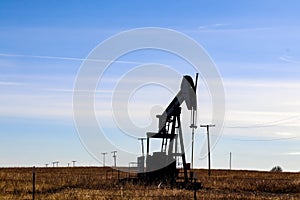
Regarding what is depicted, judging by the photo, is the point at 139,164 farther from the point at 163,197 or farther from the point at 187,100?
the point at 163,197

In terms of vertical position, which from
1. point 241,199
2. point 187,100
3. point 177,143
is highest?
point 187,100

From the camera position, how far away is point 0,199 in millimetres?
15297

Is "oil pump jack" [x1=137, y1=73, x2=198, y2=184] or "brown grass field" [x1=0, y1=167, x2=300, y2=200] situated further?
"oil pump jack" [x1=137, y1=73, x2=198, y2=184]

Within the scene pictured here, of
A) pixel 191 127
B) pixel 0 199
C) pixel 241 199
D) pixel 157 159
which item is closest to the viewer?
pixel 0 199

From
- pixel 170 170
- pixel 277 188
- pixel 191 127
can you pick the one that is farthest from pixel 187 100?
pixel 277 188

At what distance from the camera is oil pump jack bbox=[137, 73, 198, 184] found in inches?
1012

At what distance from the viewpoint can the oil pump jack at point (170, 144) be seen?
25703mm

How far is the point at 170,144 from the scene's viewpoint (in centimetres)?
2747

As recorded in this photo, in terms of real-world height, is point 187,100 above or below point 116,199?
above

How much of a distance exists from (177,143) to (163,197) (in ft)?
35.7

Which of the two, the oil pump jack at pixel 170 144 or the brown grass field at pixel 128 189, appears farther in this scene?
the oil pump jack at pixel 170 144

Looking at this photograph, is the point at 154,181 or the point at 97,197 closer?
the point at 97,197

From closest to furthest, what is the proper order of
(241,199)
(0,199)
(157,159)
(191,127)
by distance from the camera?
(0,199) → (241,199) → (191,127) → (157,159)

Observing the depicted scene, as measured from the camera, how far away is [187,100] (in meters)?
25.7
